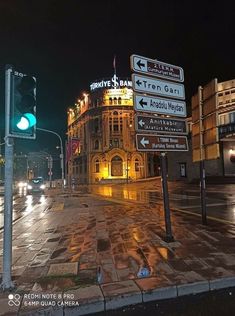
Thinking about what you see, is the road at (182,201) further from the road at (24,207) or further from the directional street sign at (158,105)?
the directional street sign at (158,105)

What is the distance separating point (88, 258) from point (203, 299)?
2709mm

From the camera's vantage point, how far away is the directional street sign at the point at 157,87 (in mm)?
7879

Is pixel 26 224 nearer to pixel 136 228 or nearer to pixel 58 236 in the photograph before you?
pixel 58 236

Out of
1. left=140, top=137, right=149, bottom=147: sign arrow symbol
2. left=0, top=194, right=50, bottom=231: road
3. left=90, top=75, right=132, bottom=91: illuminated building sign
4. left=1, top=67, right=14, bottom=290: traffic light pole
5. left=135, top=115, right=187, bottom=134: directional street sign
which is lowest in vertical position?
left=0, top=194, right=50, bottom=231: road

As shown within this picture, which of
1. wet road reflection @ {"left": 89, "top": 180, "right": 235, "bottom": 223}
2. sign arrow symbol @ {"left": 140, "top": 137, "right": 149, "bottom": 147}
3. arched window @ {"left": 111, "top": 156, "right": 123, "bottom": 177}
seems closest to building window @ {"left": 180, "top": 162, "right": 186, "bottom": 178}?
arched window @ {"left": 111, "top": 156, "right": 123, "bottom": 177}

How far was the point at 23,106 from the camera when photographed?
5.27 meters

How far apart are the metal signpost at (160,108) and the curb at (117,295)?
2.94 metres

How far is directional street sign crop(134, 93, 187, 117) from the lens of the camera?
7819 millimetres

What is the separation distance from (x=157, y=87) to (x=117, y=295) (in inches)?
212

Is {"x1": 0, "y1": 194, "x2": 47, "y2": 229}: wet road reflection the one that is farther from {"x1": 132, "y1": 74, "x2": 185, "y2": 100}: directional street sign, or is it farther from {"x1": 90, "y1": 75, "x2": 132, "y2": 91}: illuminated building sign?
{"x1": 90, "y1": 75, "x2": 132, "y2": 91}: illuminated building sign

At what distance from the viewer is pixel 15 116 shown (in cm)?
518

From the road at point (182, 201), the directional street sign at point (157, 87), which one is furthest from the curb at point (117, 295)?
the road at point (182, 201)

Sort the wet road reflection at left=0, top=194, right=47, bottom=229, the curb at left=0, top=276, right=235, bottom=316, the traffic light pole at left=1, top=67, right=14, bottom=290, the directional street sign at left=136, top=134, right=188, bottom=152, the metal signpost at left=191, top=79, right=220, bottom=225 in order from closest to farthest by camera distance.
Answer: the curb at left=0, top=276, right=235, bottom=316
the traffic light pole at left=1, top=67, right=14, bottom=290
the directional street sign at left=136, top=134, right=188, bottom=152
the metal signpost at left=191, top=79, right=220, bottom=225
the wet road reflection at left=0, top=194, right=47, bottom=229

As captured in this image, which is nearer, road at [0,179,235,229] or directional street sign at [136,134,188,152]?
directional street sign at [136,134,188,152]
